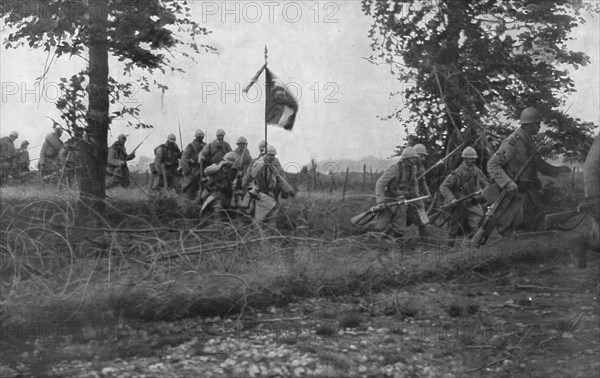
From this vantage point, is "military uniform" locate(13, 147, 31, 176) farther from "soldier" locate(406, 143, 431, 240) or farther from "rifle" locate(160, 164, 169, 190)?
"soldier" locate(406, 143, 431, 240)

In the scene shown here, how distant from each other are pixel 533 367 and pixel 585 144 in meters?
2.33

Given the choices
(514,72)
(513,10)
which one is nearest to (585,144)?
(514,72)

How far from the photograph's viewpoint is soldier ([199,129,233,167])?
8.55 m

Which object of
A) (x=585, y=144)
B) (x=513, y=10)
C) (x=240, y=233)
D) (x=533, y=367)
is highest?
(x=513, y=10)

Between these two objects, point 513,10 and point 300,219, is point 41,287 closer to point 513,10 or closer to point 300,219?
→ point 300,219

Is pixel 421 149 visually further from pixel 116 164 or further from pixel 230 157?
pixel 116 164

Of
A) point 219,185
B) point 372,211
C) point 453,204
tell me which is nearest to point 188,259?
point 372,211

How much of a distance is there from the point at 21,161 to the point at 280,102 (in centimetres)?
265

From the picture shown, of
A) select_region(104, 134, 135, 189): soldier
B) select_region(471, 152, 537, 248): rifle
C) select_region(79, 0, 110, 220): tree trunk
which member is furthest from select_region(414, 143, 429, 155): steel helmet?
select_region(79, 0, 110, 220): tree trunk

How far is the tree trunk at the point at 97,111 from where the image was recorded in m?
7.52

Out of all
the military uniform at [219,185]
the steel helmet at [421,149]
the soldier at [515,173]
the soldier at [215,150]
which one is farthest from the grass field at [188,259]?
the soldier at [215,150]

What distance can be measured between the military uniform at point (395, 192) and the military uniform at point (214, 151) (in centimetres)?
177

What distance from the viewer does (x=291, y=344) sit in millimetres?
6285

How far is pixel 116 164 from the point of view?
7.96 metres
